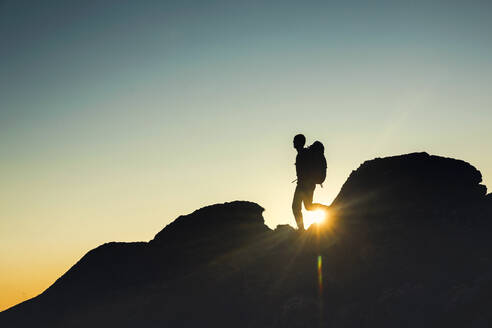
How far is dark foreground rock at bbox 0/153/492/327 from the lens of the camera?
1870 centimetres

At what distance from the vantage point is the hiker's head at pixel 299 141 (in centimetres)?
2023

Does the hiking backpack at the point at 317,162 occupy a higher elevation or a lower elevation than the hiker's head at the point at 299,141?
lower

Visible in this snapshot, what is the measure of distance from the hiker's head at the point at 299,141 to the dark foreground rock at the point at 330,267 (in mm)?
4279

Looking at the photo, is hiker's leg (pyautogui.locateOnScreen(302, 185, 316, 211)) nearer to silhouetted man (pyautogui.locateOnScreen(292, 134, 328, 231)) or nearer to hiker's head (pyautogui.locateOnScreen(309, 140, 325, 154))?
silhouetted man (pyautogui.locateOnScreen(292, 134, 328, 231))

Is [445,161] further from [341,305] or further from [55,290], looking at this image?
[55,290]

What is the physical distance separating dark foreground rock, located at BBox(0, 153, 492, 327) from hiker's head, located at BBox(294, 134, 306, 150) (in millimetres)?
4279

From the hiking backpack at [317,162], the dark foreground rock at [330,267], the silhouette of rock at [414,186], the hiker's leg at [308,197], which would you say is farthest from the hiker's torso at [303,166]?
the silhouette of rock at [414,186]

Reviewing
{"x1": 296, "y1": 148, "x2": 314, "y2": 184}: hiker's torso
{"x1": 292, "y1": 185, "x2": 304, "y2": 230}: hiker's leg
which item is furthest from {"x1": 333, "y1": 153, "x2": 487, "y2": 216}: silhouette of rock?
{"x1": 296, "y1": 148, "x2": 314, "y2": 184}: hiker's torso

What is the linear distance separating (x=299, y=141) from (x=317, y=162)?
→ 3.64 feet

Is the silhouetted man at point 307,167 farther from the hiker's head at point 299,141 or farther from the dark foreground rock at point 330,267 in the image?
the dark foreground rock at point 330,267

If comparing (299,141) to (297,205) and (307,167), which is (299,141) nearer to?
(307,167)

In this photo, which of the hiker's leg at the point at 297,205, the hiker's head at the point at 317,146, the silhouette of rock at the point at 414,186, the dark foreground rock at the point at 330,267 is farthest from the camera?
the silhouette of rock at the point at 414,186

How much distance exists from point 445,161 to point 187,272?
1363 centimetres

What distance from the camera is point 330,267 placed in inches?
837
